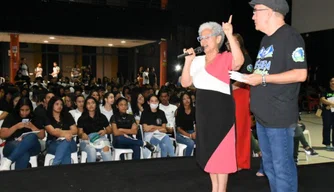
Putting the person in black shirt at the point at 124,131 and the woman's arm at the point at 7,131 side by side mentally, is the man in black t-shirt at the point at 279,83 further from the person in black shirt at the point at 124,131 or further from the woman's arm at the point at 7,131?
the woman's arm at the point at 7,131

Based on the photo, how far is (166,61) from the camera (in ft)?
47.9

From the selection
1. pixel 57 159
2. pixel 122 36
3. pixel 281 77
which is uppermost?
pixel 122 36

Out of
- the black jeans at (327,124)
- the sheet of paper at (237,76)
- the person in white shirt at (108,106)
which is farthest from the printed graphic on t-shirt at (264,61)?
the black jeans at (327,124)

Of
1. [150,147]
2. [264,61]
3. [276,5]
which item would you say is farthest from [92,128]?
[276,5]

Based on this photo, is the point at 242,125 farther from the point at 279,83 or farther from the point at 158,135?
the point at 158,135

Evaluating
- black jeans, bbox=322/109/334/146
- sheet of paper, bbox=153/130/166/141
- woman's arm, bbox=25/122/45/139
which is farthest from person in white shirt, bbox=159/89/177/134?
black jeans, bbox=322/109/334/146

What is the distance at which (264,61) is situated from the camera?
1962 mm

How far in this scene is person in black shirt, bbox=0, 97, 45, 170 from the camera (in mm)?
3754

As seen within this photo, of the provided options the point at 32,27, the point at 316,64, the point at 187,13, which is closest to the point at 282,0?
the point at 32,27

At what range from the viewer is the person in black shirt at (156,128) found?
14.8ft

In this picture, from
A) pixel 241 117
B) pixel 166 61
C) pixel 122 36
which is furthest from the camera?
pixel 166 61

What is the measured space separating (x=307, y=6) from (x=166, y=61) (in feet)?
19.8

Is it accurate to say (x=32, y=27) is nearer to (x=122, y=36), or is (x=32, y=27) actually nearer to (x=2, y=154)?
(x=122, y=36)

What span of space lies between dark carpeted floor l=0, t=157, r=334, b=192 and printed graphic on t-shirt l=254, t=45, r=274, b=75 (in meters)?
1.32
